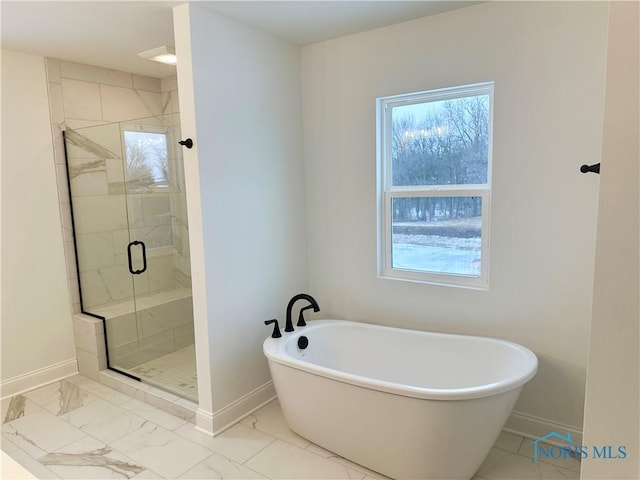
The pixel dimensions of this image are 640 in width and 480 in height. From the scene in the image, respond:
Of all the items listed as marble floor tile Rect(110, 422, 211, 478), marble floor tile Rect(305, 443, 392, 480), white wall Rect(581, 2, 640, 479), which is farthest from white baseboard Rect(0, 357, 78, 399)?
white wall Rect(581, 2, 640, 479)

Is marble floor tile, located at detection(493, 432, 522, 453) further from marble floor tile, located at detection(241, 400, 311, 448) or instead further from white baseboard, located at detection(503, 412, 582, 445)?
marble floor tile, located at detection(241, 400, 311, 448)

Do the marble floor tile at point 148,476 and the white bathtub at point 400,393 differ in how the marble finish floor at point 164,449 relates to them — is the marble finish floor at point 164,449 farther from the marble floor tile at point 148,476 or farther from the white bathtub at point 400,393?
the white bathtub at point 400,393

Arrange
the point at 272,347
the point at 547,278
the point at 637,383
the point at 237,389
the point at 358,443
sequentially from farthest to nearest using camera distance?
the point at 237,389, the point at 272,347, the point at 547,278, the point at 358,443, the point at 637,383

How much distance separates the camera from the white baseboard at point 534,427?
2283 mm

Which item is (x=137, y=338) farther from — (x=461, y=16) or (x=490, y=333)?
(x=461, y=16)

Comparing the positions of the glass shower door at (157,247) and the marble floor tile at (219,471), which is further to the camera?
the glass shower door at (157,247)

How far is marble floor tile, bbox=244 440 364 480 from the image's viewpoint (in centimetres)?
213

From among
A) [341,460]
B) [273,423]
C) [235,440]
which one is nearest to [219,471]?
[235,440]

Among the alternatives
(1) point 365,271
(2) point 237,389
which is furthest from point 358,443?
(1) point 365,271

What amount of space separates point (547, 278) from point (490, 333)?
0.46 m

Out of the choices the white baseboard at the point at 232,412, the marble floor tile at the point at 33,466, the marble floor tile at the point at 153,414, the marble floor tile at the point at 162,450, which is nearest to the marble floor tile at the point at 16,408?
the marble floor tile at the point at 33,466

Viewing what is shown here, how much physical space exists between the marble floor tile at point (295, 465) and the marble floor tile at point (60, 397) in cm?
145

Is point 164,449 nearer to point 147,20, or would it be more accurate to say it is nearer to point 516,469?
point 516,469

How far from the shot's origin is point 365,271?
289 centimetres
